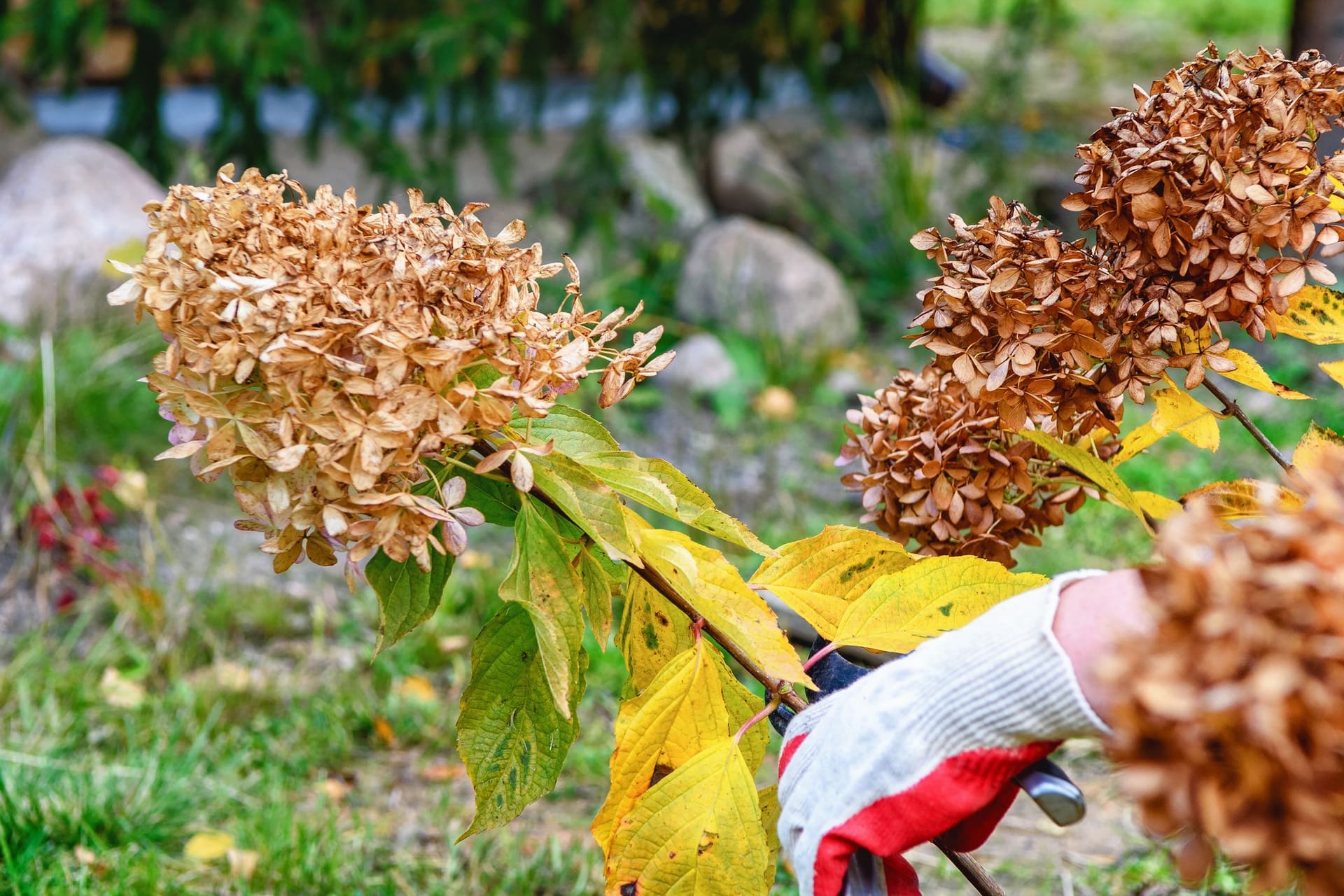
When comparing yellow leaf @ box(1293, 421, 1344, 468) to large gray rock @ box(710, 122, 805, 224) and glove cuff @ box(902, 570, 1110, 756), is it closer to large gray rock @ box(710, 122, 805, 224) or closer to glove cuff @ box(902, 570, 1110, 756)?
glove cuff @ box(902, 570, 1110, 756)

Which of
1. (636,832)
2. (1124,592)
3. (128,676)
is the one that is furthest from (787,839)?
(128,676)

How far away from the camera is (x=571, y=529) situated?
3.18 ft

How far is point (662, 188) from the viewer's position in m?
4.62

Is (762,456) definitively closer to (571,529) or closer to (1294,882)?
(571,529)

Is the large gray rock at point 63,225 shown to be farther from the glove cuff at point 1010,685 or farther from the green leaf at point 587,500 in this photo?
the glove cuff at point 1010,685

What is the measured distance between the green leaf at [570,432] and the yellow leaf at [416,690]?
146cm

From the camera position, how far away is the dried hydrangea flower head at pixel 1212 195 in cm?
88

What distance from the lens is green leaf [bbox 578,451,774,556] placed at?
0.92 meters

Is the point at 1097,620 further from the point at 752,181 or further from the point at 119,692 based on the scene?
the point at 752,181

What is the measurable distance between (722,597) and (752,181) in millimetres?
4103

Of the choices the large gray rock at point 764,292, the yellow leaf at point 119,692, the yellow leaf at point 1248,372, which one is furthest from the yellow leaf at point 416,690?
the large gray rock at point 764,292

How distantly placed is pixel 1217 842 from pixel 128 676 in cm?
224

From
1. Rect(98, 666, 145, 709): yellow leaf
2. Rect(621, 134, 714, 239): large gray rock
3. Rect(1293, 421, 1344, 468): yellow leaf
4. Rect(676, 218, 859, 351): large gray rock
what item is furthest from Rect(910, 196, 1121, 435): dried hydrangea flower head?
Rect(621, 134, 714, 239): large gray rock

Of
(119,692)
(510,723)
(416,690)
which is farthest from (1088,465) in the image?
(119,692)
